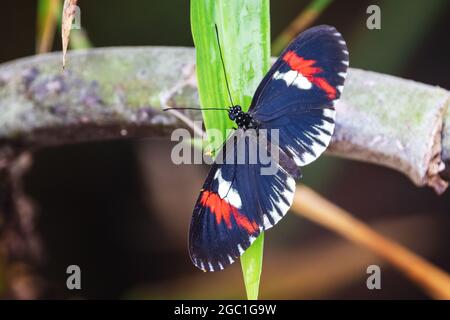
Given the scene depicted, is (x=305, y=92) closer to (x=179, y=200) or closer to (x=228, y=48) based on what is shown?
(x=228, y=48)

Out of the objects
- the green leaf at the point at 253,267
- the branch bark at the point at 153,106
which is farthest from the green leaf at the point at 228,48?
the branch bark at the point at 153,106

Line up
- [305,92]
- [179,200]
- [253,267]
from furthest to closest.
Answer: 1. [179,200]
2. [305,92]
3. [253,267]

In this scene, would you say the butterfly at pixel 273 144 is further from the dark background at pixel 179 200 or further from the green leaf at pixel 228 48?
the dark background at pixel 179 200

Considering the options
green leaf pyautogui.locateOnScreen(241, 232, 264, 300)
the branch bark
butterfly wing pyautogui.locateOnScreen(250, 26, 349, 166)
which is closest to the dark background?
the branch bark

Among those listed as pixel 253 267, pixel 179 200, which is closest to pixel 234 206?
pixel 253 267

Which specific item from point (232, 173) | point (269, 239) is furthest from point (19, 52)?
point (232, 173)

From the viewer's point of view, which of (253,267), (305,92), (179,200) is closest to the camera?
(253,267)

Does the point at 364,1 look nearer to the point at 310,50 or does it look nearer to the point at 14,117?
the point at 310,50

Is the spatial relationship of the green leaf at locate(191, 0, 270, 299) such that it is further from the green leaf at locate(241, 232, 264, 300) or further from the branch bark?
the branch bark
